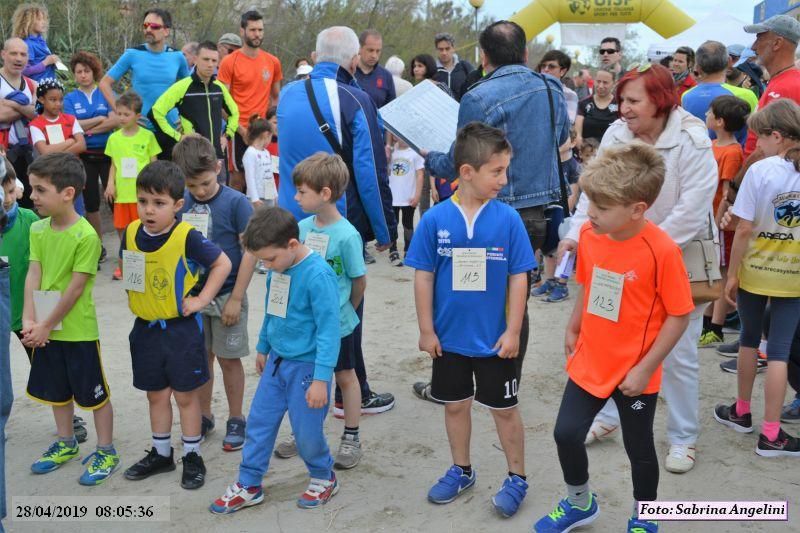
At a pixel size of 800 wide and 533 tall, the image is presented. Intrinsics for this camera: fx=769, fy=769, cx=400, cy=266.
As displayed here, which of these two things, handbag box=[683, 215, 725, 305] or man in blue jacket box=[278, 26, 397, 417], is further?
man in blue jacket box=[278, 26, 397, 417]

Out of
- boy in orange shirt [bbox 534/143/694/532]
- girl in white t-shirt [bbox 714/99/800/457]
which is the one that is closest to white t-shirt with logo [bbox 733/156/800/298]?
girl in white t-shirt [bbox 714/99/800/457]

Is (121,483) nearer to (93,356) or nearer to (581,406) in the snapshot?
(93,356)

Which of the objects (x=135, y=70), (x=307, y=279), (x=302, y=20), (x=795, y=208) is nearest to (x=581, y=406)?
(x=307, y=279)

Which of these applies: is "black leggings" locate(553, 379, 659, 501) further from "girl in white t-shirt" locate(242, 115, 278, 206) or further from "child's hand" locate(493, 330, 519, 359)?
"girl in white t-shirt" locate(242, 115, 278, 206)

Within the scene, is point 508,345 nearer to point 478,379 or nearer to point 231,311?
point 478,379

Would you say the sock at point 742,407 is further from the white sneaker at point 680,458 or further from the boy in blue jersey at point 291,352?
the boy in blue jersey at point 291,352

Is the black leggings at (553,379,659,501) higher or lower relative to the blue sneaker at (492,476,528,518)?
higher

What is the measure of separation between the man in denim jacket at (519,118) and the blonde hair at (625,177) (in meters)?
0.98

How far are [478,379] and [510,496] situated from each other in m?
0.54

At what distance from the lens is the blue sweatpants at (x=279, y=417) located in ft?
11.3

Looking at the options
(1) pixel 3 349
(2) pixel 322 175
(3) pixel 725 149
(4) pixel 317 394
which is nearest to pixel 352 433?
(4) pixel 317 394

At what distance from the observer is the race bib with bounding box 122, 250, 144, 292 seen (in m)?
3.69

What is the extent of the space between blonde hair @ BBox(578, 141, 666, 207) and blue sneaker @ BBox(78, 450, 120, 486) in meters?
2.69

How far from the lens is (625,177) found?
2.92m
